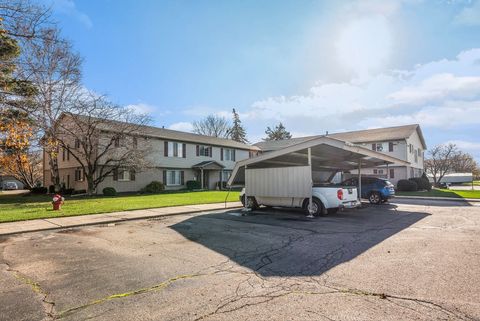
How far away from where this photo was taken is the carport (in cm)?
1247

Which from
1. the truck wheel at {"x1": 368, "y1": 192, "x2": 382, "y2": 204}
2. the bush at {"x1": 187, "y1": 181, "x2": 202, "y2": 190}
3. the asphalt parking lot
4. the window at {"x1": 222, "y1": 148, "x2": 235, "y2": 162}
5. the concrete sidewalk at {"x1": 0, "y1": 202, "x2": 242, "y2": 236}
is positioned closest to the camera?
the asphalt parking lot

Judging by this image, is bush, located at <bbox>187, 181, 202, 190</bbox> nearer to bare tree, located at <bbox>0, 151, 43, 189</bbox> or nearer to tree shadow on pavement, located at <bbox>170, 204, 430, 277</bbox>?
bare tree, located at <bbox>0, 151, 43, 189</bbox>

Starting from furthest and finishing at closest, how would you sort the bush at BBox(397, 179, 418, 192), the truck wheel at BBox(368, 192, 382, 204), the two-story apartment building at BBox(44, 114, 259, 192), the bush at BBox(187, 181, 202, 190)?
1. the bush at BBox(187, 181, 202, 190)
2. the bush at BBox(397, 179, 418, 192)
3. the two-story apartment building at BBox(44, 114, 259, 192)
4. the truck wheel at BBox(368, 192, 382, 204)

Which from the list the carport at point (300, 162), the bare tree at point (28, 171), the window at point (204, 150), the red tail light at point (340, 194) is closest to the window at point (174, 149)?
the window at point (204, 150)

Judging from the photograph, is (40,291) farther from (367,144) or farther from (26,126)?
(367,144)

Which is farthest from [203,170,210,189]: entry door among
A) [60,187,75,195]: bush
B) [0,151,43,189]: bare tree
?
[0,151,43,189]: bare tree

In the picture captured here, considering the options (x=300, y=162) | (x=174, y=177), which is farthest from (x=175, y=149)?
(x=300, y=162)

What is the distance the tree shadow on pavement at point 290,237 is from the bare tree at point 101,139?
49.9 feet

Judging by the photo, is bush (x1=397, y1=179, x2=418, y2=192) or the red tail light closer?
the red tail light

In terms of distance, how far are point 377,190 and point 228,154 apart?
24.0m

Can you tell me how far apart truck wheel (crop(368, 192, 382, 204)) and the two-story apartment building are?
17605 millimetres

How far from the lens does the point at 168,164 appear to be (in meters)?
32.5

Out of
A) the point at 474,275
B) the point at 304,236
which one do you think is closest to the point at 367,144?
the point at 304,236

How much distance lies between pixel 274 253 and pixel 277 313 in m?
2.99
